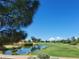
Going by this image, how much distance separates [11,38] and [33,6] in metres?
2.52

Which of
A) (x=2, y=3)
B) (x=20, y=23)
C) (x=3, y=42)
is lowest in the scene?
(x=3, y=42)

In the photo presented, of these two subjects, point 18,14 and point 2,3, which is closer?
point 2,3

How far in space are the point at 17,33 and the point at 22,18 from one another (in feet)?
3.37

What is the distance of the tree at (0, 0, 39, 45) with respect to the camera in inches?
640

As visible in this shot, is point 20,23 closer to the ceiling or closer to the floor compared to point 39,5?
closer to the floor

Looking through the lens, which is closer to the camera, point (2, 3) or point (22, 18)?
point (2, 3)

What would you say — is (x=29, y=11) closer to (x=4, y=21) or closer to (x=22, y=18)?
(x=22, y=18)

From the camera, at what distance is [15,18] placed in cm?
1678

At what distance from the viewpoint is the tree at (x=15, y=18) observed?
1625 centimetres

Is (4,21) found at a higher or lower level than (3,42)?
higher

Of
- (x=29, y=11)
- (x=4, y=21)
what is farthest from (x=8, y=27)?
(x=29, y=11)

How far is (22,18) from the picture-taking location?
16938mm

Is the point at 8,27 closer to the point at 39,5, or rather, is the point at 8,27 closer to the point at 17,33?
the point at 17,33

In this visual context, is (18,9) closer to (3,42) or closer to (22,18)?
(22,18)
